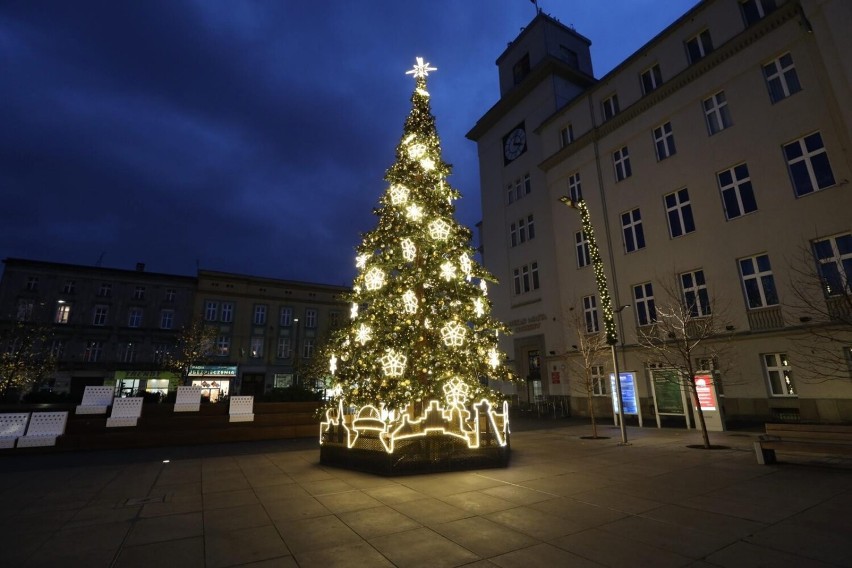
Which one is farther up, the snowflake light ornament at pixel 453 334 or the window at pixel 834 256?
the window at pixel 834 256

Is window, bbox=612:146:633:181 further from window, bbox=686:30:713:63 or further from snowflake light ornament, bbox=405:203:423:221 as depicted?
snowflake light ornament, bbox=405:203:423:221

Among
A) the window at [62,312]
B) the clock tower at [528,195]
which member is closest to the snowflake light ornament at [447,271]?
the clock tower at [528,195]

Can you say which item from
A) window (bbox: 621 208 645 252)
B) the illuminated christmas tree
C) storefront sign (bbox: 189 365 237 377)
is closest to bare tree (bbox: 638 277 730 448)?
window (bbox: 621 208 645 252)

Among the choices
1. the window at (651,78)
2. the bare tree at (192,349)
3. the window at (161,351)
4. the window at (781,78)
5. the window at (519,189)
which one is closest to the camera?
the window at (781,78)

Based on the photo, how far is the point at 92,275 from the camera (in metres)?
41.1

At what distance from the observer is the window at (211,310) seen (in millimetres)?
43875

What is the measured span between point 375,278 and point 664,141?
Answer: 788 inches

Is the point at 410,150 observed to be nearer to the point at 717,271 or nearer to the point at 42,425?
the point at 42,425

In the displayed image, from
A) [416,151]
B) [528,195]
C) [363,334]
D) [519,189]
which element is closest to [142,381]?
[363,334]

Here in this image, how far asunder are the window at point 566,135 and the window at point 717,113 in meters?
Result: 8.75

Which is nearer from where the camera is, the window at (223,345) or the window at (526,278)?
the window at (526,278)

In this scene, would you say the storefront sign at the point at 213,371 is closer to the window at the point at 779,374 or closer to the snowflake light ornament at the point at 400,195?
the snowflake light ornament at the point at 400,195

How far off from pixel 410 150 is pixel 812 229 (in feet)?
54.4

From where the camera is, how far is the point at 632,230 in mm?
22625
